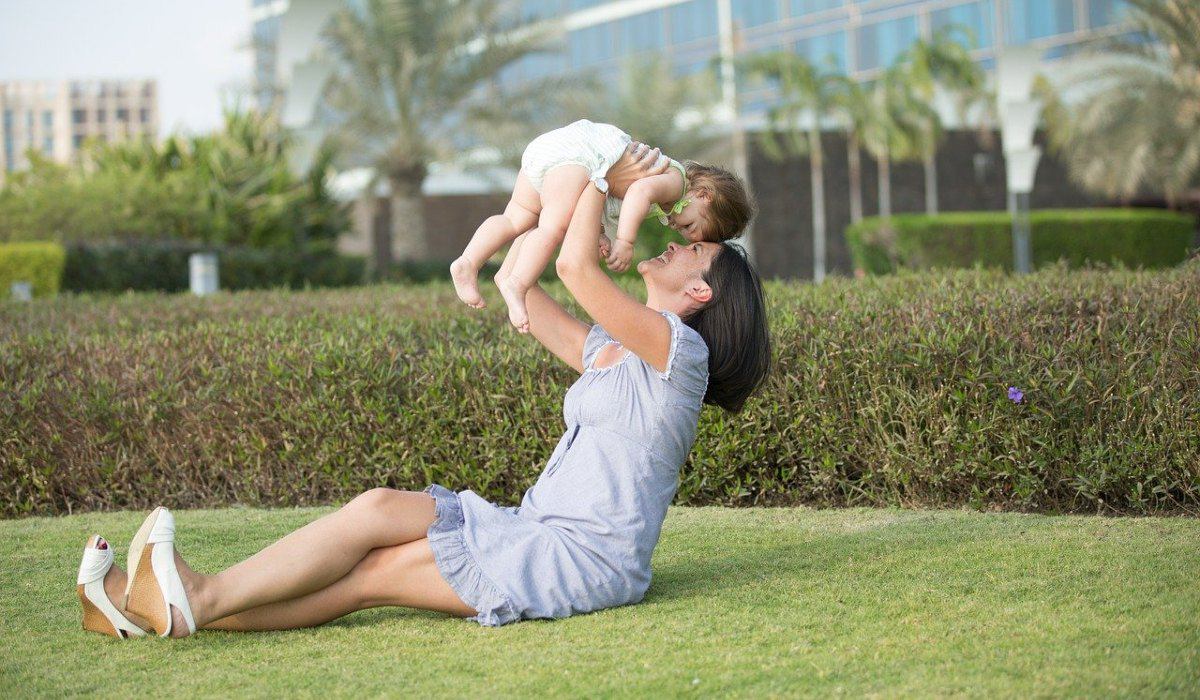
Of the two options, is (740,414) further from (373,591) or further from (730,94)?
(730,94)

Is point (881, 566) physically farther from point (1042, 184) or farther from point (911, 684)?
point (1042, 184)

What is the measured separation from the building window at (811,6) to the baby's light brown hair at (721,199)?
130 feet

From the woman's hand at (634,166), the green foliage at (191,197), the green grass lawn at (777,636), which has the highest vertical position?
the green foliage at (191,197)

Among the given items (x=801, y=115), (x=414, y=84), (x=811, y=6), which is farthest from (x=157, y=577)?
(x=811, y=6)

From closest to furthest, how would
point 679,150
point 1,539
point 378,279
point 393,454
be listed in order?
1. point 1,539
2. point 393,454
3. point 378,279
4. point 679,150

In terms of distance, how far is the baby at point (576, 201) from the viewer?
329 centimetres

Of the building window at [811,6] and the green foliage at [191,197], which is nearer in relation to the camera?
the green foliage at [191,197]

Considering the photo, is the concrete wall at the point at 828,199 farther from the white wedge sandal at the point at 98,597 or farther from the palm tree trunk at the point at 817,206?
the white wedge sandal at the point at 98,597

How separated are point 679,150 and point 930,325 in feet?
81.4

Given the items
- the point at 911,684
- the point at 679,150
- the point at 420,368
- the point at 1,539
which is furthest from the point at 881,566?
the point at 679,150

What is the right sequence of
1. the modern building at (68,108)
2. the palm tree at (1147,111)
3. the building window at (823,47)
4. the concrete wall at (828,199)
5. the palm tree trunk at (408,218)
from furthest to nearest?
the modern building at (68,108) < the building window at (823,47) < the concrete wall at (828,199) < the palm tree at (1147,111) < the palm tree trunk at (408,218)

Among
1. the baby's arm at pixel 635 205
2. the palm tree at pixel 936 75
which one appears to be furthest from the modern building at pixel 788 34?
the baby's arm at pixel 635 205

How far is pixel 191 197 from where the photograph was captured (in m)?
17.5

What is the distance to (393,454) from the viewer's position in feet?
17.6
